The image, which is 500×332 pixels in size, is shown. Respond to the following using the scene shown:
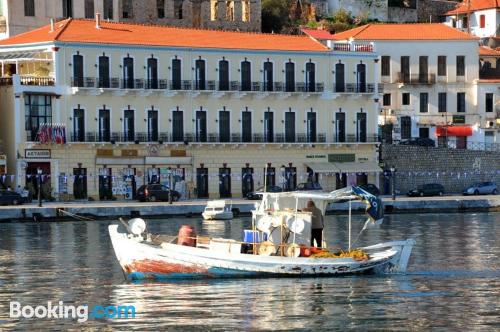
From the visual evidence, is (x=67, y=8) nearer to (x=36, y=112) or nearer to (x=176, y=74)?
(x=176, y=74)

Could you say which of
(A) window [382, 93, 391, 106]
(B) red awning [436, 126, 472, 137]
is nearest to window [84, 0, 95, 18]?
(A) window [382, 93, 391, 106]

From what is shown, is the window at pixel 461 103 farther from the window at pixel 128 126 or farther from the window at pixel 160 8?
the window at pixel 128 126

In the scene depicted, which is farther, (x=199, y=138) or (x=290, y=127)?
(x=290, y=127)

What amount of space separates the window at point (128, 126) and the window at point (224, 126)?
5.62m

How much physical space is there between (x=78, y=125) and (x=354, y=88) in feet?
58.9

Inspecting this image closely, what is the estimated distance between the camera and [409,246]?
154ft

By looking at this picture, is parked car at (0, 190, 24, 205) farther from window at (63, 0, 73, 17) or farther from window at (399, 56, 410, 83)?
window at (399, 56, 410, 83)

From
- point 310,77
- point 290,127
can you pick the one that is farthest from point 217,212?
point 310,77

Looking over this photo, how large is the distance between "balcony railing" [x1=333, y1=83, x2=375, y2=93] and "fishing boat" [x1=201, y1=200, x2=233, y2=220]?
17076mm

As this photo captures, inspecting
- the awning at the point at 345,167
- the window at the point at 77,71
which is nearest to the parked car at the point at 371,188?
the awning at the point at 345,167

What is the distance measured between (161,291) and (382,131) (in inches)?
2202

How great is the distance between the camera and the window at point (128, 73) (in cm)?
8125

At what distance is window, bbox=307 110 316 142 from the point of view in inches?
3413

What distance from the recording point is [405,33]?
98.9 m
